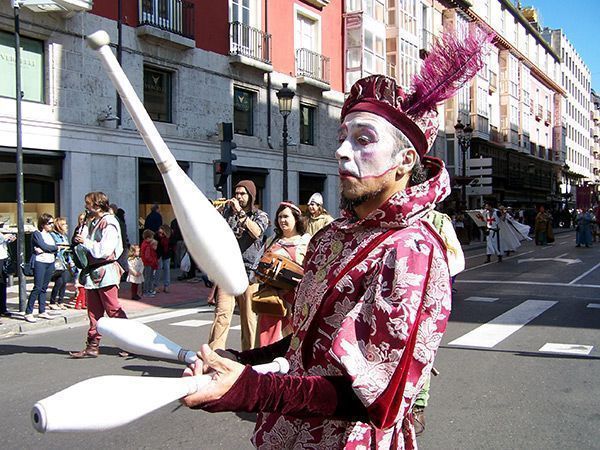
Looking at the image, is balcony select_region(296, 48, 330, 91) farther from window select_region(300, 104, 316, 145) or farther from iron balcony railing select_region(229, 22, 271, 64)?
iron balcony railing select_region(229, 22, 271, 64)

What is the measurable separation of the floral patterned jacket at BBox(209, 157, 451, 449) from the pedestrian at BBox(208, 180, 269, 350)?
3.86 meters

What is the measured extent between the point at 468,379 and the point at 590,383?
111 cm

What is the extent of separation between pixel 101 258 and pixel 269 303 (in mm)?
2354

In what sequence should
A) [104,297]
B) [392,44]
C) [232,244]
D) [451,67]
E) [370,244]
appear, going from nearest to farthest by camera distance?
[232,244]
[370,244]
[451,67]
[104,297]
[392,44]

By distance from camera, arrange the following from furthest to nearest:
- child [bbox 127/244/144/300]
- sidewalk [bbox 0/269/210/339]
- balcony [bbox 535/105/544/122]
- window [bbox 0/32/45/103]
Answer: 1. balcony [bbox 535/105/544/122]
2. window [bbox 0/32/45/103]
3. child [bbox 127/244/144/300]
4. sidewalk [bbox 0/269/210/339]

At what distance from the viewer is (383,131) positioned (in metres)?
1.76

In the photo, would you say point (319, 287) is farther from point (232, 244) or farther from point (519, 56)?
point (519, 56)

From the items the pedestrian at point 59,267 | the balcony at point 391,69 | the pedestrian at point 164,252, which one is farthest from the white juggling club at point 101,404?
the balcony at point 391,69

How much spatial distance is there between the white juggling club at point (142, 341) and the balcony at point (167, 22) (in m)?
15.9

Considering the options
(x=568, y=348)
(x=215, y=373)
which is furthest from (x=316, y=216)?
(x=215, y=373)

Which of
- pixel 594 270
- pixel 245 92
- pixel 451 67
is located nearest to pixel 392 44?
pixel 245 92

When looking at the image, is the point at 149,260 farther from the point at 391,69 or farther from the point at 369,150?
the point at 391,69

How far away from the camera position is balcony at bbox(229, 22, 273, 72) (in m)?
19.4

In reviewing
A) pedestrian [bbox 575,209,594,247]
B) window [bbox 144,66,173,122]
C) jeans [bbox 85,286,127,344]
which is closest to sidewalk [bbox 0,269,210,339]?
jeans [bbox 85,286,127,344]
